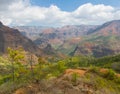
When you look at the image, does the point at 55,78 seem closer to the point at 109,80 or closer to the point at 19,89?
the point at 19,89

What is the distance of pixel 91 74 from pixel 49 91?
1438cm

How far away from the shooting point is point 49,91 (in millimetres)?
71938

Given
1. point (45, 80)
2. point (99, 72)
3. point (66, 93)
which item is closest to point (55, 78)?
point (45, 80)

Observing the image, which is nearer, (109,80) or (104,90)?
(104,90)

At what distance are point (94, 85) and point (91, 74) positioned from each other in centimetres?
712

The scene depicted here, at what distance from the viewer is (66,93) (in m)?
70.0

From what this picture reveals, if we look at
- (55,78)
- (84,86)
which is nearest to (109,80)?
(84,86)

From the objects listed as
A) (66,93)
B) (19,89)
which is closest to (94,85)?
(66,93)

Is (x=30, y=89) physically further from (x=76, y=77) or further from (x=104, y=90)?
(x=104, y=90)

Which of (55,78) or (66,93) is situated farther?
(55,78)

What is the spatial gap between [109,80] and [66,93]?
610 inches

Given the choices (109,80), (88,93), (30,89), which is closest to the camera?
(88,93)

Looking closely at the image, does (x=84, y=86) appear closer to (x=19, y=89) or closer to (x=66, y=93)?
(x=66, y=93)

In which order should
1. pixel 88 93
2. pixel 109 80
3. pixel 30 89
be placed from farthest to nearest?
pixel 109 80, pixel 30 89, pixel 88 93
